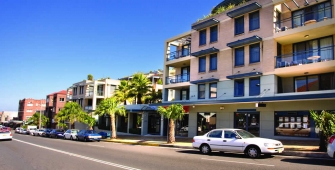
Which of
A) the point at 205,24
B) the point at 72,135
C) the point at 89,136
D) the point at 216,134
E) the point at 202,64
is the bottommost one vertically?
the point at 72,135

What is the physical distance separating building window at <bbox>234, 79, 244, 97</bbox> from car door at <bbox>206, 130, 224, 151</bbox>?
10.1 meters

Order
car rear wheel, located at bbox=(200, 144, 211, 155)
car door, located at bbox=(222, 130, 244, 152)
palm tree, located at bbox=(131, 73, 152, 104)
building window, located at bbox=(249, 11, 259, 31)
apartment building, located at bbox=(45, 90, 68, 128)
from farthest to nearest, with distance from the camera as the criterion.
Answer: apartment building, located at bbox=(45, 90, 68, 128) → palm tree, located at bbox=(131, 73, 152, 104) → building window, located at bbox=(249, 11, 259, 31) → car rear wheel, located at bbox=(200, 144, 211, 155) → car door, located at bbox=(222, 130, 244, 152)

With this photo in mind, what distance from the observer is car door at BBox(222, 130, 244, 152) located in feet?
45.6

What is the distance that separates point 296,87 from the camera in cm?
2216

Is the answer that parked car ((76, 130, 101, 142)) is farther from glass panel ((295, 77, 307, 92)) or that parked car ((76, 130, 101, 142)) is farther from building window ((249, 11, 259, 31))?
glass panel ((295, 77, 307, 92))

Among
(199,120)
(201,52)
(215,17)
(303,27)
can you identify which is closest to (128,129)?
(199,120)

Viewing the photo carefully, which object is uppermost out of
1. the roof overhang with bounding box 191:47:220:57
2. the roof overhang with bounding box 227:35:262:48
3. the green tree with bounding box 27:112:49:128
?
the roof overhang with bounding box 227:35:262:48

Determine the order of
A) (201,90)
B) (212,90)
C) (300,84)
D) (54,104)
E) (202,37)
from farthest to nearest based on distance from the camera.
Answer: (54,104) → (202,37) → (201,90) → (212,90) → (300,84)

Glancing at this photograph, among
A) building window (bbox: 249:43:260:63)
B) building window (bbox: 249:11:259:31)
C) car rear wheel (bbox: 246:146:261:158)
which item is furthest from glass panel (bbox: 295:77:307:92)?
car rear wheel (bbox: 246:146:261:158)

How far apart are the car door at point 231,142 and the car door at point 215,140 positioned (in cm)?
26

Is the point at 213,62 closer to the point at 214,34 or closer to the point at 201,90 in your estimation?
the point at 214,34

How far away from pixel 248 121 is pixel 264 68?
463 cm

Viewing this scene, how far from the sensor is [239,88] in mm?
24922

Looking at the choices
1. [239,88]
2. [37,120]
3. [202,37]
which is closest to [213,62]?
[202,37]
